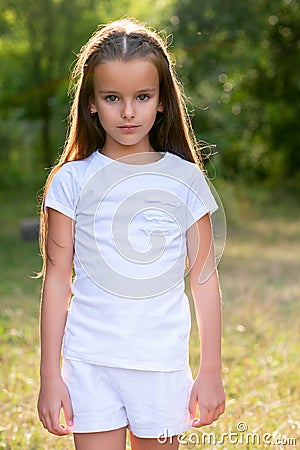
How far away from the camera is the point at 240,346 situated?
525cm

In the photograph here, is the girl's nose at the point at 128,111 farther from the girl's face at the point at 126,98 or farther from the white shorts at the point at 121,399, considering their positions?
the white shorts at the point at 121,399

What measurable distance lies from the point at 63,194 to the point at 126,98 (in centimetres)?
30

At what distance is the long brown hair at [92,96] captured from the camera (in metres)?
2.32

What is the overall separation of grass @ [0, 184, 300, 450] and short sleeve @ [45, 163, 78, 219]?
1.54m

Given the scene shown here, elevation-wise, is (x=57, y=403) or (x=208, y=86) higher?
(x=57, y=403)

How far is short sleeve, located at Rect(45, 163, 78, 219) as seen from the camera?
230 centimetres

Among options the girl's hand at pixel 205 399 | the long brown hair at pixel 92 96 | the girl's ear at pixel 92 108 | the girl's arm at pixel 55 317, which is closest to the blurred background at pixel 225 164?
the long brown hair at pixel 92 96

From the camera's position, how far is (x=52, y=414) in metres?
2.26

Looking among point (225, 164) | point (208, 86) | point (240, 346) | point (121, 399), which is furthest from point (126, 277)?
point (225, 164)

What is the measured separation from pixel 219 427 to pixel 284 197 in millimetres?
10964

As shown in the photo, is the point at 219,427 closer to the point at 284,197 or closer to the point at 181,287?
the point at 181,287

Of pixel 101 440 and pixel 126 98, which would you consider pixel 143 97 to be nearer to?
pixel 126 98

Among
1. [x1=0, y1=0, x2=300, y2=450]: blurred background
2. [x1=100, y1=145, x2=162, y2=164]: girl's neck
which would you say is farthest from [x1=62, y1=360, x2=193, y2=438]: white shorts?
[x1=0, y1=0, x2=300, y2=450]: blurred background

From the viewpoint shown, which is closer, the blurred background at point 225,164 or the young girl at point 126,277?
the young girl at point 126,277
